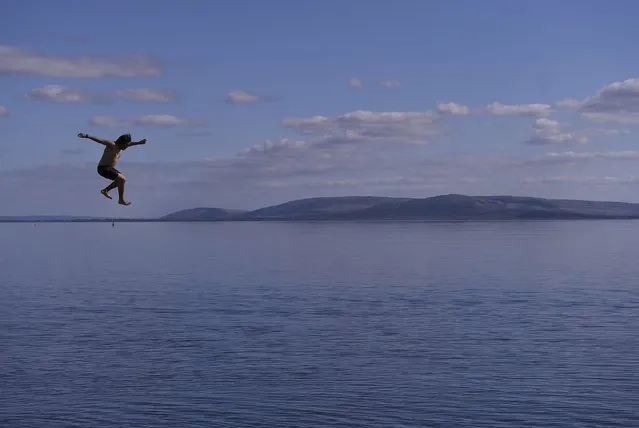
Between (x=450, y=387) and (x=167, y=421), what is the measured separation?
50.8 ft

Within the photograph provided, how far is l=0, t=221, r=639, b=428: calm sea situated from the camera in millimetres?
44438

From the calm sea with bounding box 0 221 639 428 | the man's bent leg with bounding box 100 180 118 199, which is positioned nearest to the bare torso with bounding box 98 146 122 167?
the man's bent leg with bounding box 100 180 118 199

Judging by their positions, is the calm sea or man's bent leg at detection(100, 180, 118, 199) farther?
the calm sea

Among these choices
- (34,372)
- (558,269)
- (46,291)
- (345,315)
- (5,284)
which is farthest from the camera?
(558,269)

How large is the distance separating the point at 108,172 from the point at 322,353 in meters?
38.4

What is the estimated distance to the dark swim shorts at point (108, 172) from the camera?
2100 centimetres

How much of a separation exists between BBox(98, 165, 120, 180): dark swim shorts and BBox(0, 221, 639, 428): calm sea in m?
24.0

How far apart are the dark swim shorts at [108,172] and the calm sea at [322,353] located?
24.0 metres

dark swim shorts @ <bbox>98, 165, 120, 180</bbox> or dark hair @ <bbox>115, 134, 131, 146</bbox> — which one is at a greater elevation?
dark hair @ <bbox>115, 134, 131, 146</bbox>

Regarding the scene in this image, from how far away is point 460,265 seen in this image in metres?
134

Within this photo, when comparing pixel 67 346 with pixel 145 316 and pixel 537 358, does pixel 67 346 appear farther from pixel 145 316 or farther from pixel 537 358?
pixel 537 358

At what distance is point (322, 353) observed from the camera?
57.8 metres

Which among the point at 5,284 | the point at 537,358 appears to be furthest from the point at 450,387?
the point at 5,284

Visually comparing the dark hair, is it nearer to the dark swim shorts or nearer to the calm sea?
the dark swim shorts
